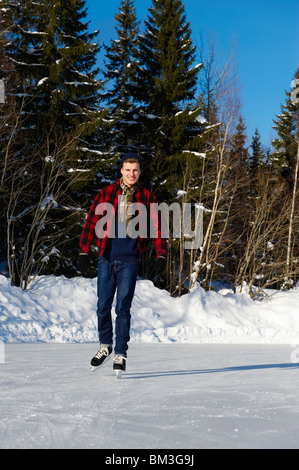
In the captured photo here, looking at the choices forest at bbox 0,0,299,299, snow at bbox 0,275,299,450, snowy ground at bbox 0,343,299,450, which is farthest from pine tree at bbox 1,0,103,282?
snowy ground at bbox 0,343,299,450

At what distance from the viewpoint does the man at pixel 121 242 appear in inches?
158

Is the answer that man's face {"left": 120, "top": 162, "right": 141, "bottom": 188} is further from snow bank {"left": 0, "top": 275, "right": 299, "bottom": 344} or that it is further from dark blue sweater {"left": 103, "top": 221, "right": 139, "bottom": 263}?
snow bank {"left": 0, "top": 275, "right": 299, "bottom": 344}

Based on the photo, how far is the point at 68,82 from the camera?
1442 cm

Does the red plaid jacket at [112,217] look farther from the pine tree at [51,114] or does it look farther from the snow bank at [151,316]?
the pine tree at [51,114]

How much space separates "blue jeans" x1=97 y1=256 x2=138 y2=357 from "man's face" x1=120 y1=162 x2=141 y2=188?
27.1 inches

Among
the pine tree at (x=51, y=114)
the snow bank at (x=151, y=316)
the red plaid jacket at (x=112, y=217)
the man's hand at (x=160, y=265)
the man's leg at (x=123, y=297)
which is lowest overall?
the snow bank at (x=151, y=316)

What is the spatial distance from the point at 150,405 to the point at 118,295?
137cm

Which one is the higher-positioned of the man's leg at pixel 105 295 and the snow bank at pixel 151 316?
the man's leg at pixel 105 295

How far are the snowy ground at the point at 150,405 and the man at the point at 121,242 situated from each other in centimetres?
44

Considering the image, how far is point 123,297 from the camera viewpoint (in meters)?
4.02

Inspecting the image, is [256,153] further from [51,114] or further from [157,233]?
[157,233]

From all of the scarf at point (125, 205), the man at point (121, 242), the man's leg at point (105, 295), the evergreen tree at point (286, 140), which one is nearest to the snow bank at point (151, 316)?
the man's leg at point (105, 295)
